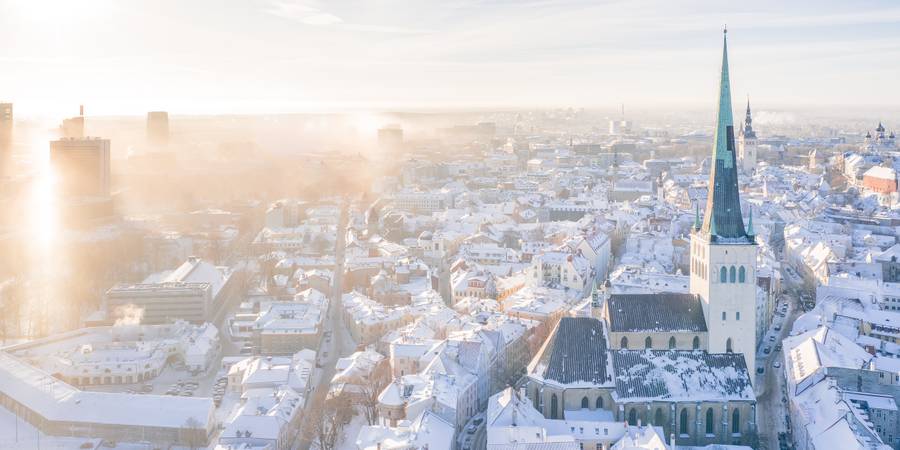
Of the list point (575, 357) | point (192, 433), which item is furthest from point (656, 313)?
point (192, 433)

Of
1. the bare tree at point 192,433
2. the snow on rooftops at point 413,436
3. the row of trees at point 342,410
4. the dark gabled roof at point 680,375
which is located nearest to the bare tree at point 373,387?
the row of trees at point 342,410


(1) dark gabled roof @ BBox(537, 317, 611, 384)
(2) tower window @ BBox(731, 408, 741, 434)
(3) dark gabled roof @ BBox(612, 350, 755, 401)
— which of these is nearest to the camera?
(3) dark gabled roof @ BBox(612, 350, 755, 401)

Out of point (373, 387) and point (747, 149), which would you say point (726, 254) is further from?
point (747, 149)

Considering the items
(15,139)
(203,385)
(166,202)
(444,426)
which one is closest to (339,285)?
(203,385)

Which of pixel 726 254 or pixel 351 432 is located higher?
pixel 726 254

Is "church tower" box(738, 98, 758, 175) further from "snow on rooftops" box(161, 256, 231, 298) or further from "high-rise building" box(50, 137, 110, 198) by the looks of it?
"high-rise building" box(50, 137, 110, 198)

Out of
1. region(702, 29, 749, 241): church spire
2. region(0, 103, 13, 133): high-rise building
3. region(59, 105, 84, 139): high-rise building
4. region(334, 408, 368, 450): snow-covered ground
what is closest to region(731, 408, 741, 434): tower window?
region(702, 29, 749, 241): church spire

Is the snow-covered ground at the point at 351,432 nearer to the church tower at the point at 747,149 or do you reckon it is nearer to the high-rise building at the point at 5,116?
the high-rise building at the point at 5,116

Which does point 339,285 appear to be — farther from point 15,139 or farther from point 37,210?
point 15,139
